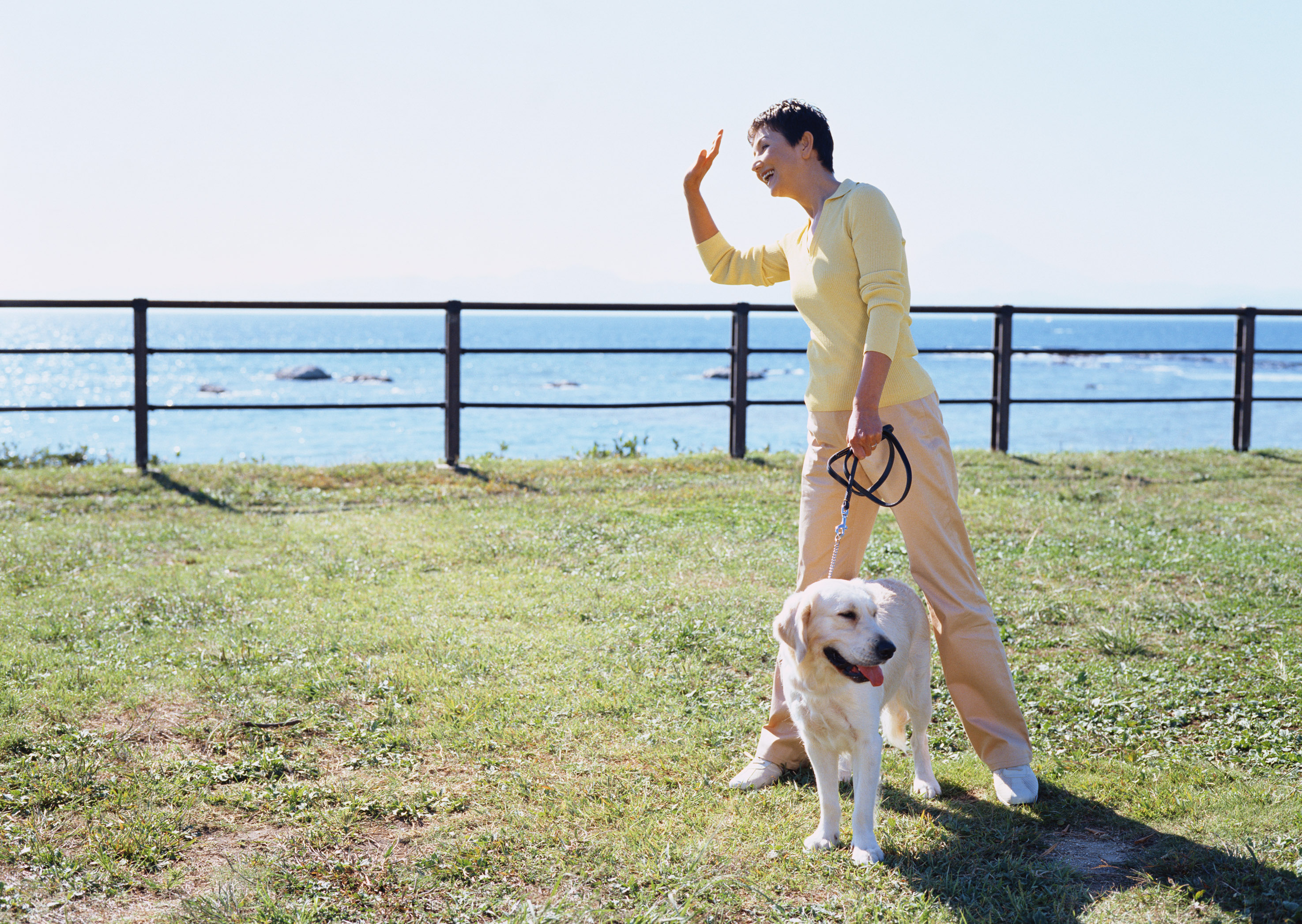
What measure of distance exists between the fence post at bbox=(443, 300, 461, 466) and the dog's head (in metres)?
6.26

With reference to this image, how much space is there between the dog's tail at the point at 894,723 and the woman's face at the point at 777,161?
1.56 metres

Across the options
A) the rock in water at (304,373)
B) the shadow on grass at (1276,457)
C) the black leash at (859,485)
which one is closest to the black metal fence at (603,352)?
the shadow on grass at (1276,457)

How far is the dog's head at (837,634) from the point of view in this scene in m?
2.60

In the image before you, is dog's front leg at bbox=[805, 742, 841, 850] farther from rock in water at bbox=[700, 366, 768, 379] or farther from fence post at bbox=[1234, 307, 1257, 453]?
rock in water at bbox=[700, 366, 768, 379]

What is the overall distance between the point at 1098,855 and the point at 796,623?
949mm

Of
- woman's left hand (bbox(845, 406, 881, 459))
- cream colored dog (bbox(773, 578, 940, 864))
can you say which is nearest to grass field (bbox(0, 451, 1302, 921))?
cream colored dog (bbox(773, 578, 940, 864))

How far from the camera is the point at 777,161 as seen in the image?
122 inches

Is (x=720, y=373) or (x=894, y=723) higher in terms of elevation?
(x=720, y=373)

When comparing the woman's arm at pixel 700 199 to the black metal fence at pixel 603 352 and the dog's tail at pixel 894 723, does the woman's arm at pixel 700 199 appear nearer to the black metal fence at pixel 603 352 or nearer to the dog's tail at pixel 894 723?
the dog's tail at pixel 894 723

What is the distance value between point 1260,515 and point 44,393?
56.0m

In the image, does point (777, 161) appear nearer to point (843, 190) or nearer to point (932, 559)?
point (843, 190)

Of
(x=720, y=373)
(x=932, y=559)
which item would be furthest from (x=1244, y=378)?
(x=720, y=373)

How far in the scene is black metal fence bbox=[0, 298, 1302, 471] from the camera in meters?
8.34

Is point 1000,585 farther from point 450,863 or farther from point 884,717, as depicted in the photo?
point 450,863
